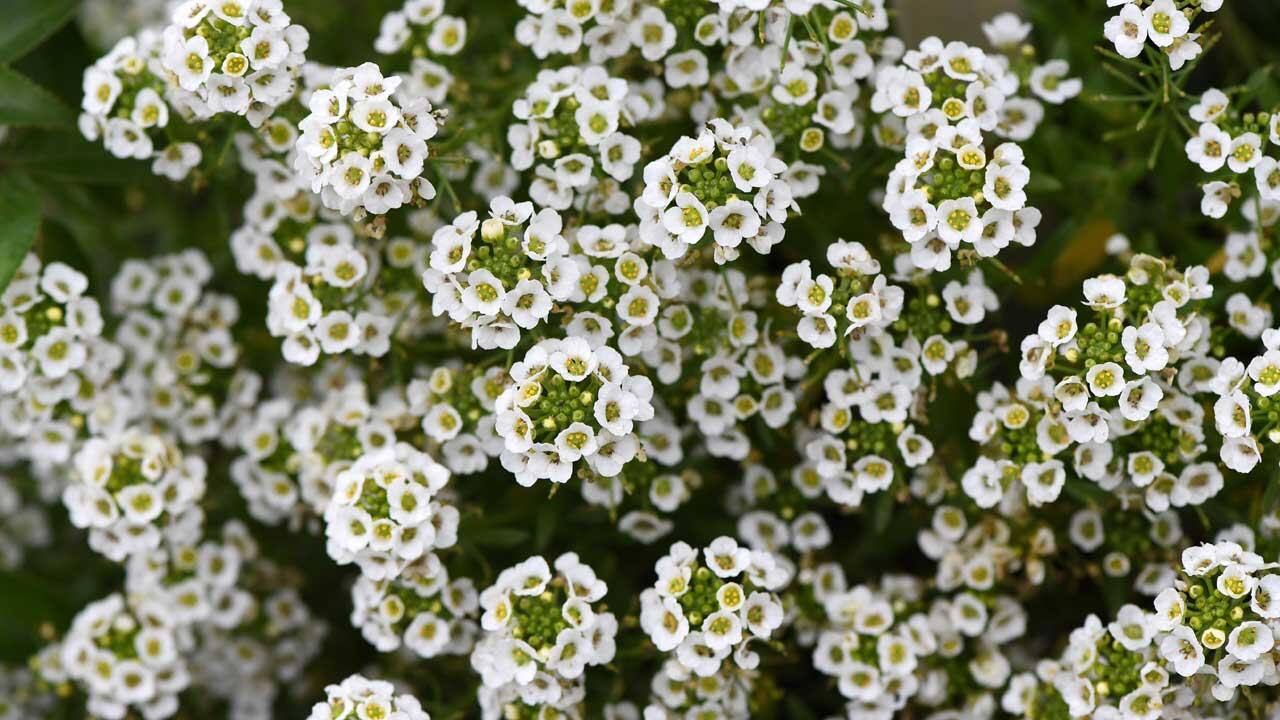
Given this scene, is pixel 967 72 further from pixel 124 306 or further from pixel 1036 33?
pixel 124 306

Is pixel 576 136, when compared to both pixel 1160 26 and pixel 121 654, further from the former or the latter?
pixel 121 654

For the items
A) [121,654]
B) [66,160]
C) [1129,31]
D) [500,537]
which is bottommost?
[121,654]

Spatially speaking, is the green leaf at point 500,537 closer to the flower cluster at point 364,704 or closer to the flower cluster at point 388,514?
the flower cluster at point 388,514

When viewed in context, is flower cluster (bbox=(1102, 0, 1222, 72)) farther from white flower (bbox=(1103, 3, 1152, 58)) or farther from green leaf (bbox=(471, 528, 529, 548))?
green leaf (bbox=(471, 528, 529, 548))

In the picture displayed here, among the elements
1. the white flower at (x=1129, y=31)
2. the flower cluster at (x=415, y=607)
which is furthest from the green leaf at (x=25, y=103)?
the white flower at (x=1129, y=31)

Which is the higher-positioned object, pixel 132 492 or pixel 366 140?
pixel 366 140

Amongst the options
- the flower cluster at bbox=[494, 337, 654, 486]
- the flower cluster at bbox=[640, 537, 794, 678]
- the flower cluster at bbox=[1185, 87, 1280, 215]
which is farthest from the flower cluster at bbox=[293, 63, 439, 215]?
the flower cluster at bbox=[1185, 87, 1280, 215]

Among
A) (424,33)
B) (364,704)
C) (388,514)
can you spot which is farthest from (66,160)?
(364,704)
